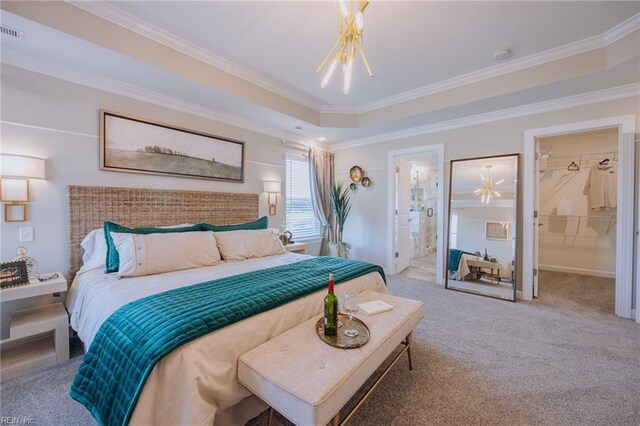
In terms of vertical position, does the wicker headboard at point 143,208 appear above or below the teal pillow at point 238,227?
above

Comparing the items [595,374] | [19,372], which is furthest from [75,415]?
[595,374]

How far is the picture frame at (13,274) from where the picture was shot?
1924 millimetres

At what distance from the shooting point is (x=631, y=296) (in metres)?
2.85

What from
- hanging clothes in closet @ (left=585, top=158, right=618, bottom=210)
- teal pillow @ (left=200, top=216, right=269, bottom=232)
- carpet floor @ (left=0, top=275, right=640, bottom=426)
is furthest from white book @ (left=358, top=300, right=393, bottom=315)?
hanging clothes in closet @ (left=585, top=158, right=618, bottom=210)

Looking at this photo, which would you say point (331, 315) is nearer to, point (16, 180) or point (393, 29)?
point (393, 29)

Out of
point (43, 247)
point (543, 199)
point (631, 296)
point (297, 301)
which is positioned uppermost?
point (543, 199)

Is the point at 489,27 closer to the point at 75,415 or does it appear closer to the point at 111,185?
the point at 111,185

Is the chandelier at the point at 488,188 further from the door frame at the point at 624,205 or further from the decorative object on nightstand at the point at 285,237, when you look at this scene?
the decorative object on nightstand at the point at 285,237

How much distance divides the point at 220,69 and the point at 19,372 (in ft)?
10.5

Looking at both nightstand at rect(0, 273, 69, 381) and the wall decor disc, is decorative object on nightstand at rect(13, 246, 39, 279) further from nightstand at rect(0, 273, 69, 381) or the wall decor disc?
the wall decor disc

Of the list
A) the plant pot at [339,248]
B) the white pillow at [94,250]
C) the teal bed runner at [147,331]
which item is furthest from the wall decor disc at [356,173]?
the white pillow at [94,250]

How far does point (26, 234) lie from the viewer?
7.45ft

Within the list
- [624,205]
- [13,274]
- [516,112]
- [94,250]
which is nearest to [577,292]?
[624,205]

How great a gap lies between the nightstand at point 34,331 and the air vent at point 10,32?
6.42ft
